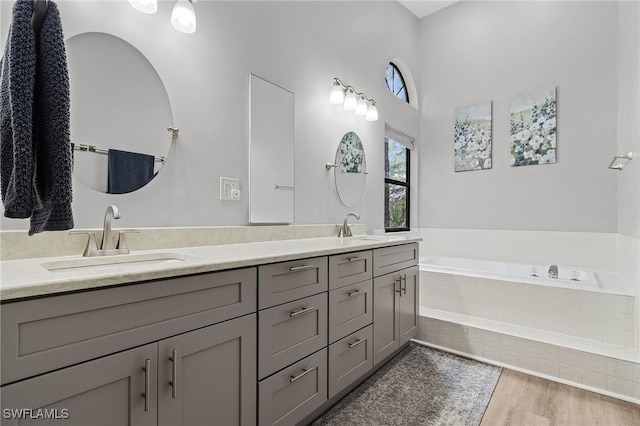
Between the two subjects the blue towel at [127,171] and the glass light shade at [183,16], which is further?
the glass light shade at [183,16]

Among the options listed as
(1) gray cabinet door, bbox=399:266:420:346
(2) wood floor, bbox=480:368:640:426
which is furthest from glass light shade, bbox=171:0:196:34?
(2) wood floor, bbox=480:368:640:426

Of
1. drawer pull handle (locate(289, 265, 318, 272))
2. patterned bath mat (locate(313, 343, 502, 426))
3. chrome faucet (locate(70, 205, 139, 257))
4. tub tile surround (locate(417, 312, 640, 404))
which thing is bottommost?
patterned bath mat (locate(313, 343, 502, 426))

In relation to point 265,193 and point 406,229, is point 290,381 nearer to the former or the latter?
point 265,193

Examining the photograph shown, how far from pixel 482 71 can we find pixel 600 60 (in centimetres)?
97

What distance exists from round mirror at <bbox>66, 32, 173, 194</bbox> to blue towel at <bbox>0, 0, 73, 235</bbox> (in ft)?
1.24

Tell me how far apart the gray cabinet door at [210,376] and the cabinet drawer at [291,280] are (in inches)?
4.2

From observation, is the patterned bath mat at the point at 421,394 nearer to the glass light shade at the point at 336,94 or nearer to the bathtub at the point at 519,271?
the bathtub at the point at 519,271

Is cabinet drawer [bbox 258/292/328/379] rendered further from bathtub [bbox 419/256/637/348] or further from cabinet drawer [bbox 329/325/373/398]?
bathtub [bbox 419/256/637/348]

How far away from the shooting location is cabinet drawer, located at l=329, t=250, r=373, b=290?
61.2 inches

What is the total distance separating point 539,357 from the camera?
2020mm

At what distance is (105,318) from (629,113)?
3.23 meters

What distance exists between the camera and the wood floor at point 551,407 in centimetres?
158

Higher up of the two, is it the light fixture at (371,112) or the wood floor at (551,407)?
the light fixture at (371,112)

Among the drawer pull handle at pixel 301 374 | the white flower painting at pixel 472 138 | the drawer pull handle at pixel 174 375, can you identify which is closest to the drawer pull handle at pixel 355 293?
the drawer pull handle at pixel 301 374
